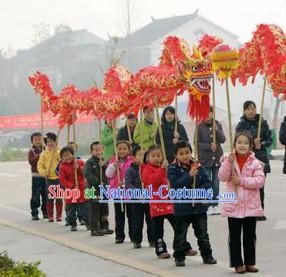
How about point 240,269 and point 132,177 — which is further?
point 132,177

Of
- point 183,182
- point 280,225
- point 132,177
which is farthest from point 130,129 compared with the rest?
point 183,182

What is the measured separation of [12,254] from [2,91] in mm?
51406

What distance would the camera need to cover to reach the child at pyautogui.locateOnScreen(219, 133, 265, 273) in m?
7.87

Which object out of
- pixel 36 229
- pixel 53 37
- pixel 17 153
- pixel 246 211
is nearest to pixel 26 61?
pixel 53 37

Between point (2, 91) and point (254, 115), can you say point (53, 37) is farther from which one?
point (254, 115)

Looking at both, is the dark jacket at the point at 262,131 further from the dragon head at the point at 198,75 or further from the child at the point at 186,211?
the child at the point at 186,211

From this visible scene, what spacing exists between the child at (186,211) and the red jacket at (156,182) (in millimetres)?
534

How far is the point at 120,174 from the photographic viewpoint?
1038 cm

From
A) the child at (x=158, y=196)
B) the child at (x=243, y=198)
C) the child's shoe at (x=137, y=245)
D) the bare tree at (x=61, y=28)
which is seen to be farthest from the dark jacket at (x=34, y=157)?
the bare tree at (x=61, y=28)

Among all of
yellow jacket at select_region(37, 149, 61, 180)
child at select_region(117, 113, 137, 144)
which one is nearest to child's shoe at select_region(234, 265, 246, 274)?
child at select_region(117, 113, 137, 144)

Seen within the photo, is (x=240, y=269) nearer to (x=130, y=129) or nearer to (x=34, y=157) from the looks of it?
(x=130, y=129)

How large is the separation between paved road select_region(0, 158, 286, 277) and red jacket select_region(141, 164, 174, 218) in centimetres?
49

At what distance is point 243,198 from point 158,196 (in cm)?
130

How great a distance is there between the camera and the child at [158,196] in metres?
8.97
